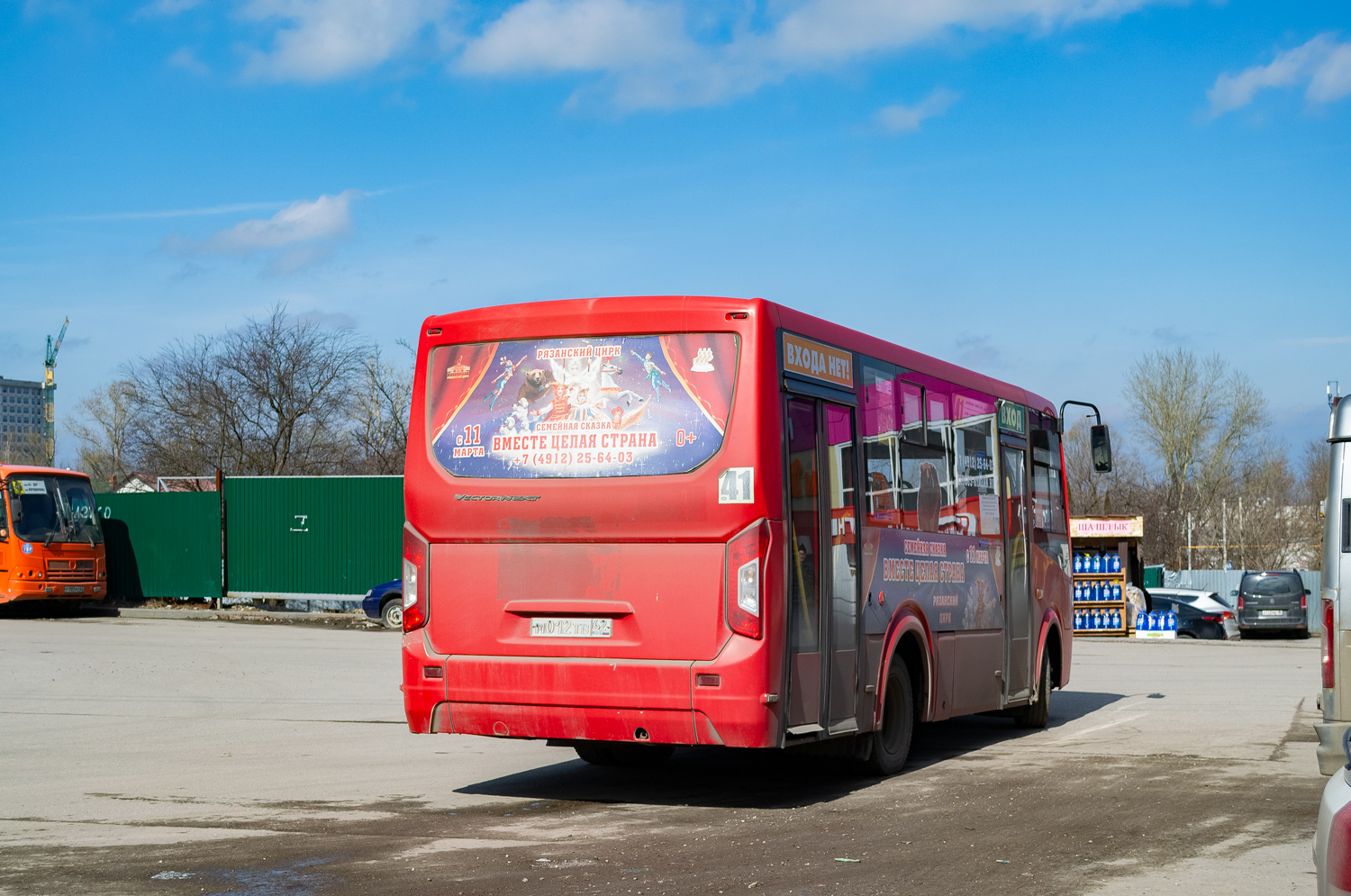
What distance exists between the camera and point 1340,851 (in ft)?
11.6

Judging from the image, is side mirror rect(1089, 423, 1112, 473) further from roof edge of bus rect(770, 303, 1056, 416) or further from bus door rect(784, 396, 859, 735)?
bus door rect(784, 396, 859, 735)

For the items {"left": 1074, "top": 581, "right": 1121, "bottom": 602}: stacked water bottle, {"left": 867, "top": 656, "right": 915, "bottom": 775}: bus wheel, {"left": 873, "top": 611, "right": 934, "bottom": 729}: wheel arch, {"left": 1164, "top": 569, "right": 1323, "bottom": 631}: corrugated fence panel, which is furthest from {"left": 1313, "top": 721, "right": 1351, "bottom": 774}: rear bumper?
{"left": 1164, "top": 569, "right": 1323, "bottom": 631}: corrugated fence panel

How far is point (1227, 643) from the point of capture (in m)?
29.8

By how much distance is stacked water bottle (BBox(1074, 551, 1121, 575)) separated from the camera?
3092cm

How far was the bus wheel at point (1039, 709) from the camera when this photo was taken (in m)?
13.3

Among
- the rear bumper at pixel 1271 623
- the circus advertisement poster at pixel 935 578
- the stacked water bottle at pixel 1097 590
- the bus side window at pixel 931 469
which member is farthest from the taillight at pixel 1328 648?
the rear bumper at pixel 1271 623

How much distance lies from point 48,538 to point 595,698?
24714 mm

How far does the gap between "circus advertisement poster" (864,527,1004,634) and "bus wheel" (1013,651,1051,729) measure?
5.09 feet

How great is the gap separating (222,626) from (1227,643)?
20748 millimetres

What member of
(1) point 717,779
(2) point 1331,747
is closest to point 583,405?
(1) point 717,779

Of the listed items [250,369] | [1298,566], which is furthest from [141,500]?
[1298,566]

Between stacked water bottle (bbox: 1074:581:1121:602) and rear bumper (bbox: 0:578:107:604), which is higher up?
rear bumper (bbox: 0:578:107:604)

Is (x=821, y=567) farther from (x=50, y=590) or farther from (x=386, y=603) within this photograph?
(x=50, y=590)

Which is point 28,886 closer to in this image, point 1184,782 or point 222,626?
point 1184,782
